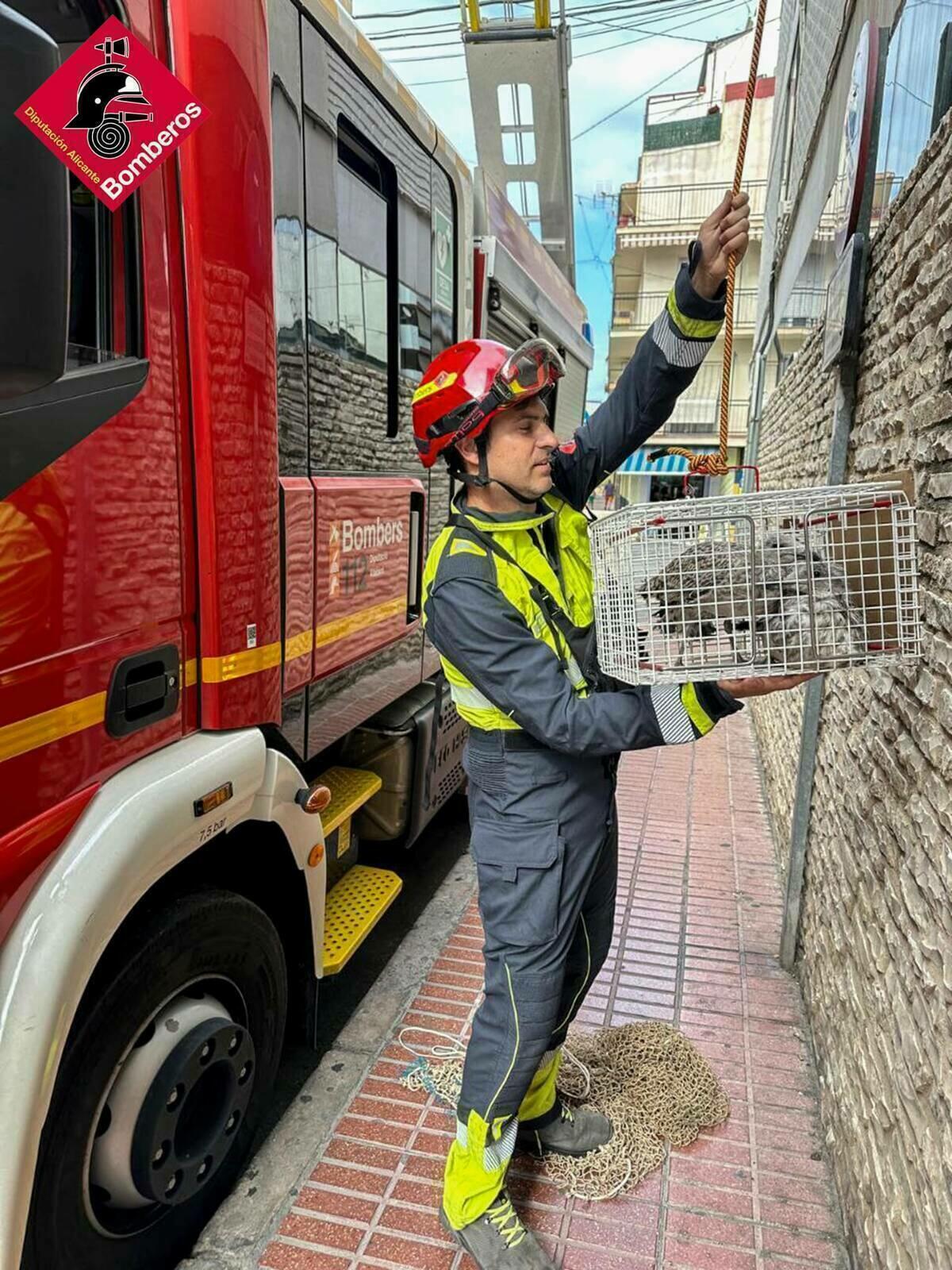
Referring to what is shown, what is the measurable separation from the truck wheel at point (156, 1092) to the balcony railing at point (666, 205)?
29.9 m

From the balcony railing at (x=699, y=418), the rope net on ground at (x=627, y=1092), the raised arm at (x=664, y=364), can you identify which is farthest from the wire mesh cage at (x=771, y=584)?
the balcony railing at (x=699, y=418)

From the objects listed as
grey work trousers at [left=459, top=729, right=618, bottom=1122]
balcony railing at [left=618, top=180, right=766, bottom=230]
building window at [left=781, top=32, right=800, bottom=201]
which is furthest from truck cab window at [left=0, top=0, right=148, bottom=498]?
balcony railing at [left=618, top=180, right=766, bottom=230]

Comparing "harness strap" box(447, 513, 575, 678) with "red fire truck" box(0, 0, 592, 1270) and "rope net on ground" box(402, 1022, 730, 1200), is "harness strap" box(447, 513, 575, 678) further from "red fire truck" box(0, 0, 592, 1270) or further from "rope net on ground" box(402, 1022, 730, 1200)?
"rope net on ground" box(402, 1022, 730, 1200)

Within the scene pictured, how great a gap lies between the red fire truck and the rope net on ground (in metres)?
0.77

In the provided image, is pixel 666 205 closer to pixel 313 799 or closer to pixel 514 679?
pixel 313 799

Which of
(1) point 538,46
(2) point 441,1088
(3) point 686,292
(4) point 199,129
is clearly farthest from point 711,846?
(1) point 538,46

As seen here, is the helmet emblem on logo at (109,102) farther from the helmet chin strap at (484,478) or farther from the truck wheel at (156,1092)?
the truck wheel at (156,1092)

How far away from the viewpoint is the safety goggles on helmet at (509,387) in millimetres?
1969

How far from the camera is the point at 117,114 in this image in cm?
151

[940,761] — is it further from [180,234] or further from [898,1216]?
[180,234]

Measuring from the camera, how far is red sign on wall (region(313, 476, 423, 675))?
2494mm

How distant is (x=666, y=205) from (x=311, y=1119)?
32.2 meters

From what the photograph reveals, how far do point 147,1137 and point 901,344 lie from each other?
8.38 feet

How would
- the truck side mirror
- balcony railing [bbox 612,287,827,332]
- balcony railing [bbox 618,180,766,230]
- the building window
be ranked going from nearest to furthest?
1. the truck side mirror
2. the building window
3. balcony railing [bbox 612,287,827,332]
4. balcony railing [bbox 618,180,766,230]
